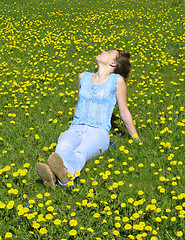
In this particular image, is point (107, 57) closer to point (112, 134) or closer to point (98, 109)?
point (98, 109)

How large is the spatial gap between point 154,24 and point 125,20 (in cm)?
113

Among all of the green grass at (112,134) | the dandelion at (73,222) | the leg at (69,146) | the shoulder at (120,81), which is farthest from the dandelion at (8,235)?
the shoulder at (120,81)

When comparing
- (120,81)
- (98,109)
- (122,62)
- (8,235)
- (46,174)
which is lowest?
(8,235)

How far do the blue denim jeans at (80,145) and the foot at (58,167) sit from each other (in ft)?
0.30

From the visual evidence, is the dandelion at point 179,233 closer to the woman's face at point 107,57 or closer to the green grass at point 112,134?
the green grass at point 112,134

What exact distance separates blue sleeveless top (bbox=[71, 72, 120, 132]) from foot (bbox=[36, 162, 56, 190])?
1.07 m

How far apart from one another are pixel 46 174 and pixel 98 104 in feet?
4.45

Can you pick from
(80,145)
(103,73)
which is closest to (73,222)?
(80,145)

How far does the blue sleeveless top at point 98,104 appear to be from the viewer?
13.3 feet

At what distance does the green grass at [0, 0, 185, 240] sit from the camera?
2.87 metres

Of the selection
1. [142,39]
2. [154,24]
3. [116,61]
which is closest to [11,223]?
[116,61]

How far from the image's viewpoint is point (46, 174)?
3107 millimetres

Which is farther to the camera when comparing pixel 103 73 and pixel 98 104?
pixel 103 73

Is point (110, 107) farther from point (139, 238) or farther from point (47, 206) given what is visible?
point (139, 238)
